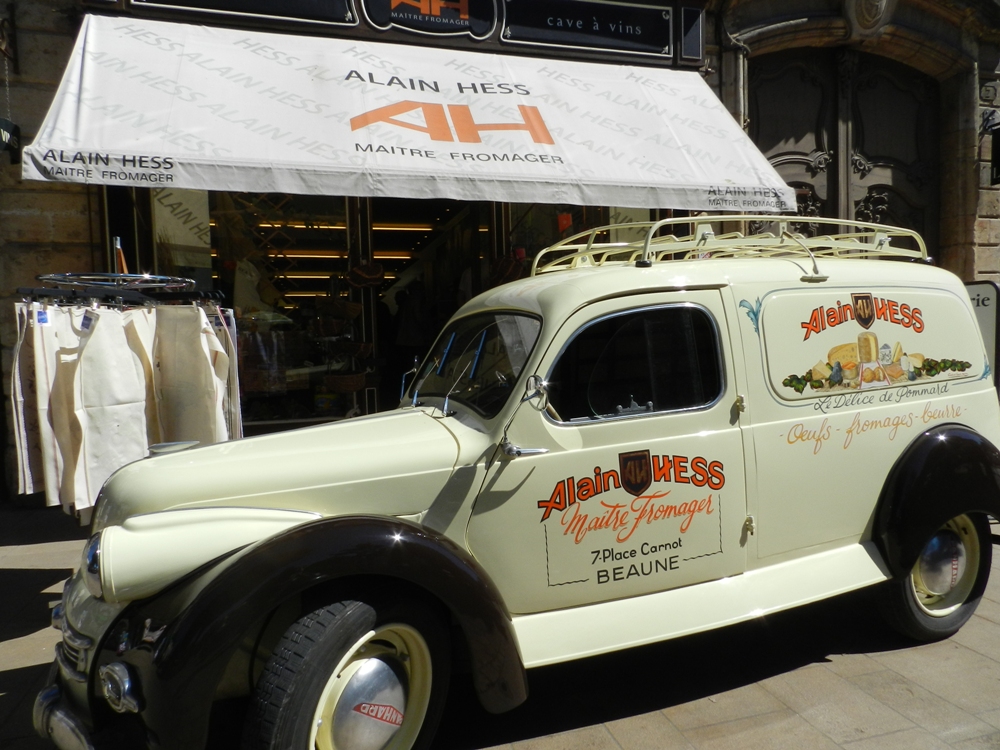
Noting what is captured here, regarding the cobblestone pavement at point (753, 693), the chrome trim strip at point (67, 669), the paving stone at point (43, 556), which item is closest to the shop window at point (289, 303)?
the paving stone at point (43, 556)

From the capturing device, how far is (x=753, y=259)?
3617 mm

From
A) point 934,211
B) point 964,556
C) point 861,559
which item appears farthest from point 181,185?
point 934,211

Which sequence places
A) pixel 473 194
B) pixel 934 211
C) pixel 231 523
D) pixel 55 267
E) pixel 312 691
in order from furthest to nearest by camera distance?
pixel 934 211 < pixel 55 267 < pixel 473 194 < pixel 231 523 < pixel 312 691

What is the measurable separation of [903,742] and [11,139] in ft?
23.0

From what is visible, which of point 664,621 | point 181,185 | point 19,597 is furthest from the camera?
point 181,185

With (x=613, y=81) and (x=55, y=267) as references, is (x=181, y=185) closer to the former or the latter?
(x=55, y=267)

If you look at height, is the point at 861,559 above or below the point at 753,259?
below

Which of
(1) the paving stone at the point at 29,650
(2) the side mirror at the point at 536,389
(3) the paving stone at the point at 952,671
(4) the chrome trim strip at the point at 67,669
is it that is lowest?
(3) the paving stone at the point at 952,671

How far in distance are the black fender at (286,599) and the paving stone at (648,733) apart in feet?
1.87

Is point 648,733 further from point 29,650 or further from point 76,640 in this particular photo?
point 29,650

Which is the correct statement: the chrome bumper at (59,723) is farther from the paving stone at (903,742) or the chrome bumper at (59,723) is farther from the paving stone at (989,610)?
the paving stone at (989,610)

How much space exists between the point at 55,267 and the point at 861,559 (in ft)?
21.6

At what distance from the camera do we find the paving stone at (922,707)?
9.78 ft

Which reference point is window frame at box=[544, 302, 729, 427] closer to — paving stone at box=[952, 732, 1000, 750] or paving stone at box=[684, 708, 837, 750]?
paving stone at box=[684, 708, 837, 750]
